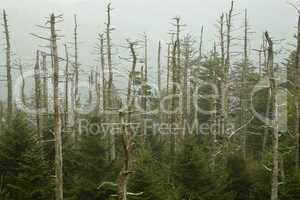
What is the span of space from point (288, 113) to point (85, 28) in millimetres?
138620

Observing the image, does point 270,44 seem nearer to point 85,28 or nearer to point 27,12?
point 85,28

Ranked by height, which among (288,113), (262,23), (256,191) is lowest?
(256,191)

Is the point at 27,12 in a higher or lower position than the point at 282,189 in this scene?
higher

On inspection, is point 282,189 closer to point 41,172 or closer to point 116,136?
point 41,172

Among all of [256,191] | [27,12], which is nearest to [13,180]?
[256,191]

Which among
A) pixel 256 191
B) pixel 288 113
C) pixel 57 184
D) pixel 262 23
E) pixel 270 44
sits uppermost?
pixel 262 23

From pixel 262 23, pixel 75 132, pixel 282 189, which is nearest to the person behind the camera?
pixel 282 189

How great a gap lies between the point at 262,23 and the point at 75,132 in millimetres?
127188

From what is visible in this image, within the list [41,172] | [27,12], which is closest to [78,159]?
[41,172]

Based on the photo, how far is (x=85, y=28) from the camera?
15800 centimetres

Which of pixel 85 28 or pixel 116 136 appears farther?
pixel 85 28

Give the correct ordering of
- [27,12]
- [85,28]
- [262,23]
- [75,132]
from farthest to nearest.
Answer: [27,12]
[85,28]
[262,23]
[75,132]

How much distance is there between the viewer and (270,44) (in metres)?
15.0

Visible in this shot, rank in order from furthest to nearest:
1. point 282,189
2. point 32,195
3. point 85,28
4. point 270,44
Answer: point 85,28, point 282,189, point 32,195, point 270,44
